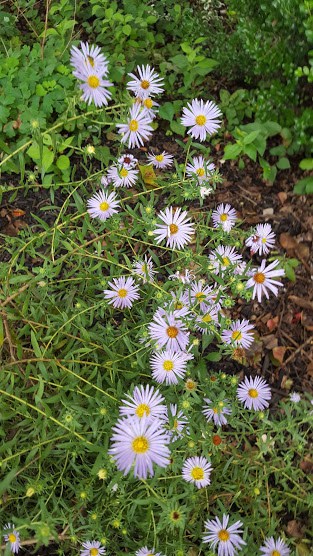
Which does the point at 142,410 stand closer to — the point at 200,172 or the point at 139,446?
the point at 139,446

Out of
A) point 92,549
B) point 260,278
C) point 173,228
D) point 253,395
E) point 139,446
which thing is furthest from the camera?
point 253,395

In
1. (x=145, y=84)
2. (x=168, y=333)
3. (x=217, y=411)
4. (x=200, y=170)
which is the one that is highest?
(x=145, y=84)

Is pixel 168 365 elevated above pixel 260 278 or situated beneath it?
situated beneath

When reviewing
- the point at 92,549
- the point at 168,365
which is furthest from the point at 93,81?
the point at 92,549

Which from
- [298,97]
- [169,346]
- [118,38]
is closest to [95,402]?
[169,346]

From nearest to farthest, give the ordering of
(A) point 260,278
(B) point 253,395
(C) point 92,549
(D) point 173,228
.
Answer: (C) point 92,549 < (A) point 260,278 < (D) point 173,228 < (B) point 253,395

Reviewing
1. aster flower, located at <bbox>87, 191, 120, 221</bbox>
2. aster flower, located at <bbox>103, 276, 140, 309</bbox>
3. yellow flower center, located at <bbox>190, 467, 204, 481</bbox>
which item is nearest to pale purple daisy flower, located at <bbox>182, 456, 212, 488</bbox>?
yellow flower center, located at <bbox>190, 467, 204, 481</bbox>

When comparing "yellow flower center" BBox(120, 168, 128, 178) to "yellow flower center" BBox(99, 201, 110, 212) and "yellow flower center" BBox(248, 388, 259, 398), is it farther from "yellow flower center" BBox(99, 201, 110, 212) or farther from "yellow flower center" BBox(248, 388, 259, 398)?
"yellow flower center" BBox(248, 388, 259, 398)
